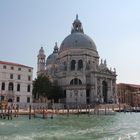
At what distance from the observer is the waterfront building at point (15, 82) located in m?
48.6

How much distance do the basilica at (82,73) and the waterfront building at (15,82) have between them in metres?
17.3

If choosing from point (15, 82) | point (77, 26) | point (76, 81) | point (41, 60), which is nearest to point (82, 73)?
point (76, 81)

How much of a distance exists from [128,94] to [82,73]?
2874 cm

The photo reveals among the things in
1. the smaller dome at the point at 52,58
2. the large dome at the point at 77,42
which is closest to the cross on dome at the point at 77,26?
the large dome at the point at 77,42

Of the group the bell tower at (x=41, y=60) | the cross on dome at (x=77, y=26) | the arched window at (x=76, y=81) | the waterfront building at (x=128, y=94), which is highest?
the cross on dome at (x=77, y=26)

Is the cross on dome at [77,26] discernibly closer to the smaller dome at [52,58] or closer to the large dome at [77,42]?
the large dome at [77,42]

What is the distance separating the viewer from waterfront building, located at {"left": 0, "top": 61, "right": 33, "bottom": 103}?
4856 centimetres

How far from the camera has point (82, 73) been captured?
2697 inches

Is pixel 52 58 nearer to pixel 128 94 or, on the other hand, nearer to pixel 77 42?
pixel 77 42

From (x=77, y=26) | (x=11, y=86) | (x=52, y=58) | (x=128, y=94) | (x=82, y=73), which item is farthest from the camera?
(x=128, y=94)

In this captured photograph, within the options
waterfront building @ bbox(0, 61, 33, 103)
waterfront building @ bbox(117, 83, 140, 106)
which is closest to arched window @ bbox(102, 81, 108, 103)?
waterfront building @ bbox(117, 83, 140, 106)

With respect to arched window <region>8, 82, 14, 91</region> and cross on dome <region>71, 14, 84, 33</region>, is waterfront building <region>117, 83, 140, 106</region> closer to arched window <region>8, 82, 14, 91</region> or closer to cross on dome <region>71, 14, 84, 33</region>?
cross on dome <region>71, 14, 84, 33</region>

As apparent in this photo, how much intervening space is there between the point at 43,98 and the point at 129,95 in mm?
38551

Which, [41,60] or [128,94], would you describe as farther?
[128,94]
